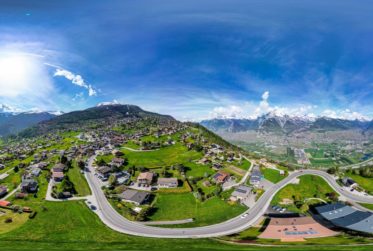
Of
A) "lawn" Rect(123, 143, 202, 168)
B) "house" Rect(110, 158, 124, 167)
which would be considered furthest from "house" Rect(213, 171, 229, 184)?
"house" Rect(110, 158, 124, 167)

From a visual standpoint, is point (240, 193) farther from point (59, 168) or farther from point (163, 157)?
point (59, 168)

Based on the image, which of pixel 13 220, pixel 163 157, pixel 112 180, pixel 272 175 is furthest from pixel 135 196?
pixel 272 175

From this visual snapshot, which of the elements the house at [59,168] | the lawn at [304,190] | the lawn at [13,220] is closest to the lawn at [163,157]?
the house at [59,168]

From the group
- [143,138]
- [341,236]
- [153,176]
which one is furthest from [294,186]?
[143,138]

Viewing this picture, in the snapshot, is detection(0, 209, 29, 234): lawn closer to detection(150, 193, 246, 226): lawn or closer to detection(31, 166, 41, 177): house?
detection(150, 193, 246, 226): lawn

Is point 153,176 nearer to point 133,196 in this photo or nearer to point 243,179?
point 133,196
